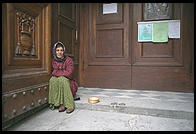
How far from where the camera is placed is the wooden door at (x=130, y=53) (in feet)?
9.10

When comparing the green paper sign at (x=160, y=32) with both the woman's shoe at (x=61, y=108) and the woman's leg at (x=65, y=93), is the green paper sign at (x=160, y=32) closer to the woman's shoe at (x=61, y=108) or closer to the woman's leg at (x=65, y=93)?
the woman's leg at (x=65, y=93)

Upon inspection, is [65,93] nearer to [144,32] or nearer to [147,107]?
[147,107]

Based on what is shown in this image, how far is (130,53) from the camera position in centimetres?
302

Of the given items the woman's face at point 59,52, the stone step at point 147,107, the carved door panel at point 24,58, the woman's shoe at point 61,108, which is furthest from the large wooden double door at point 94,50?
the stone step at point 147,107

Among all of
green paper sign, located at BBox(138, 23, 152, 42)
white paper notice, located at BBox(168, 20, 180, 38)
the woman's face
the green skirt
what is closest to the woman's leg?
the green skirt

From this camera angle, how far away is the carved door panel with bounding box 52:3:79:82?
2424 mm

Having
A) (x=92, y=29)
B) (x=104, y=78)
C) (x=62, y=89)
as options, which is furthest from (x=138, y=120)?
(x=92, y=29)

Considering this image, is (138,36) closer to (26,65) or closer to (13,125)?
(26,65)

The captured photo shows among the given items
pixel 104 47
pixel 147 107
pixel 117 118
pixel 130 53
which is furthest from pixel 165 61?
pixel 117 118

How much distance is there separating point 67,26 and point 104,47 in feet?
2.71

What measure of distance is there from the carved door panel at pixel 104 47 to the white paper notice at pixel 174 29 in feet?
2.43

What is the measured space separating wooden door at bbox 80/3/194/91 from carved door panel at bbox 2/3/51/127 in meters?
1.29

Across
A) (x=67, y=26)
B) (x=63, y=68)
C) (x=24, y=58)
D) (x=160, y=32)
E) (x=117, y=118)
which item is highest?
(x=67, y=26)

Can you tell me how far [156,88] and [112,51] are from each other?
3.48ft
